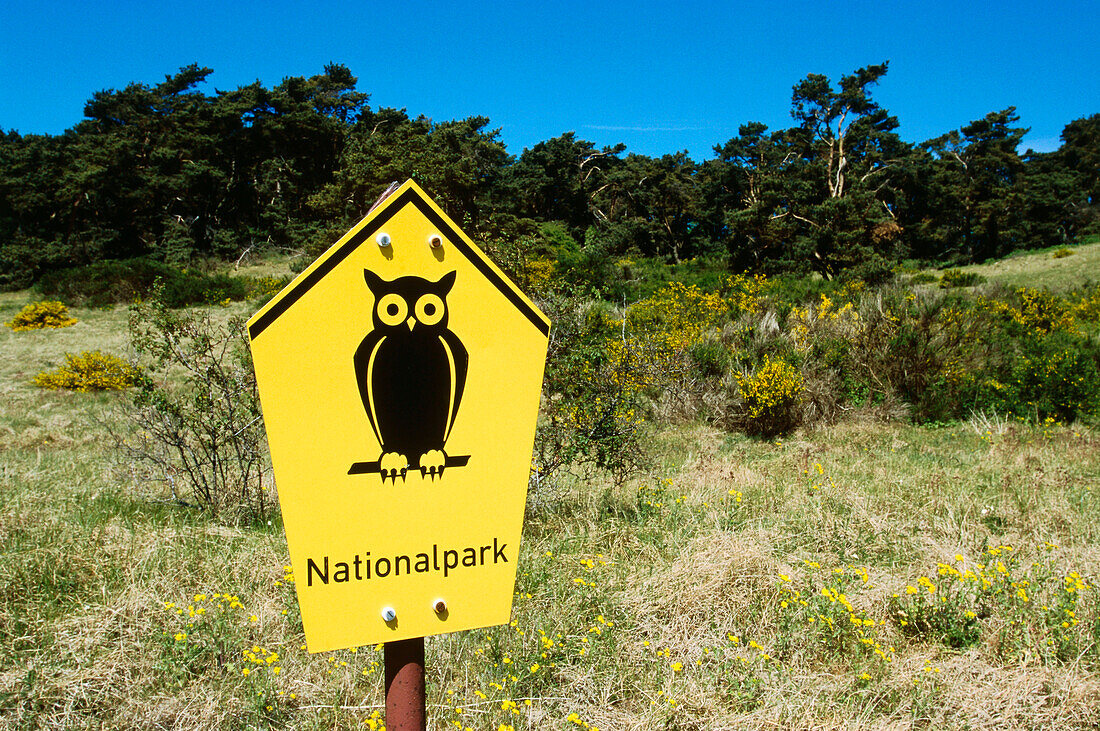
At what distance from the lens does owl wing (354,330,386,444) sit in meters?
1.19

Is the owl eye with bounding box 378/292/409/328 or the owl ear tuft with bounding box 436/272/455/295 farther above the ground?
the owl ear tuft with bounding box 436/272/455/295

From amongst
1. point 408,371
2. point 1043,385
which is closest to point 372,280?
point 408,371

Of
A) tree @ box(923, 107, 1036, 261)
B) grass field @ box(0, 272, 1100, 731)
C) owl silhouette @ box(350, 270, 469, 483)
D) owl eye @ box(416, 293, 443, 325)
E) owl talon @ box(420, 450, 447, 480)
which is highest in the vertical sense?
tree @ box(923, 107, 1036, 261)

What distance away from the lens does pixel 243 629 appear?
2686 millimetres

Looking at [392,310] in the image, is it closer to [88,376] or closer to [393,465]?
[393,465]

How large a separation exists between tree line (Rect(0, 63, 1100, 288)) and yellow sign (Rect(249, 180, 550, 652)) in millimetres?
31645

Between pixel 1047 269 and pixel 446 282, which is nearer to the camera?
pixel 446 282

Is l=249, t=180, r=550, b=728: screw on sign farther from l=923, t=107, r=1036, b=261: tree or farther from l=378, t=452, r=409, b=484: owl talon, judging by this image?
l=923, t=107, r=1036, b=261: tree

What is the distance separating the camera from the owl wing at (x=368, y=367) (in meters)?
1.19

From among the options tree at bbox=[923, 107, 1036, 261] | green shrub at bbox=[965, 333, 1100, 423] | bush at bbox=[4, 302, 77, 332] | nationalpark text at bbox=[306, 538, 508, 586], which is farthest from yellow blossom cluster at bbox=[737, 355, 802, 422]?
tree at bbox=[923, 107, 1036, 261]

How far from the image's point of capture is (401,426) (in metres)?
1.21

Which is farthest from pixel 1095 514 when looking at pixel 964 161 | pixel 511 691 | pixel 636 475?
pixel 964 161

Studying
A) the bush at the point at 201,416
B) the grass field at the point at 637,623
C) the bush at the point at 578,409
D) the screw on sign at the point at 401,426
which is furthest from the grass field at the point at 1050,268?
the screw on sign at the point at 401,426

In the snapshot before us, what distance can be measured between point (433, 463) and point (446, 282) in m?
0.34
